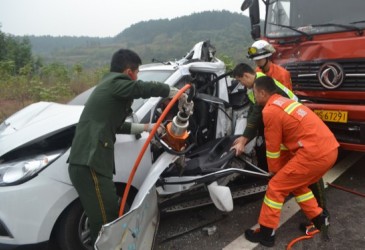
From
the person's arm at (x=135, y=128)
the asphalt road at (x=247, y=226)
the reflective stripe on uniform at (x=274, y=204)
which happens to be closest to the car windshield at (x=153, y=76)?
the person's arm at (x=135, y=128)

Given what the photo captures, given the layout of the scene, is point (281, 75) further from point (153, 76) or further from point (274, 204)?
point (274, 204)

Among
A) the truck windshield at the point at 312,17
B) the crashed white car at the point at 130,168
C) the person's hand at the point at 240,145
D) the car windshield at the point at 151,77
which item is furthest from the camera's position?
the truck windshield at the point at 312,17

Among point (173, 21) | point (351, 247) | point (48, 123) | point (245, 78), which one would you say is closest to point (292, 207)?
point (351, 247)

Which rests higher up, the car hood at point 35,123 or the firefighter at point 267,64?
the firefighter at point 267,64

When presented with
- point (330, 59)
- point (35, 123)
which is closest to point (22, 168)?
point (35, 123)

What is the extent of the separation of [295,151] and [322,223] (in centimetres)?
67

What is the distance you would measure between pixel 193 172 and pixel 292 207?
1.25m

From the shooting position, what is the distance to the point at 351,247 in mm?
2873

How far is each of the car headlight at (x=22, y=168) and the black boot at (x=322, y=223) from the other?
2263 mm

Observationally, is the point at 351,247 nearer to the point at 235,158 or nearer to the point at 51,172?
the point at 235,158

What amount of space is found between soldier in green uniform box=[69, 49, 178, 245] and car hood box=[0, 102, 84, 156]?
0.47 m

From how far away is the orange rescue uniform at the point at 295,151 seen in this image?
2861 millimetres

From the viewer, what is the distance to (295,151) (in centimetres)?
300

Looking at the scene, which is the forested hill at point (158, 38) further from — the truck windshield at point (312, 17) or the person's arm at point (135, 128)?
the person's arm at point (135, 128)
